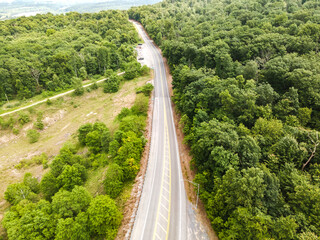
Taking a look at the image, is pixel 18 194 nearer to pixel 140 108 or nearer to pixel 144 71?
pixel 140 108

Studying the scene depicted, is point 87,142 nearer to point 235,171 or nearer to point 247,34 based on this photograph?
point 235,171

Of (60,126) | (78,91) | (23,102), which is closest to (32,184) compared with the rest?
(60,126)

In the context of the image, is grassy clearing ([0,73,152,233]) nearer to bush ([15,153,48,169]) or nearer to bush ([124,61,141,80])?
bush ([15,153,48,169])

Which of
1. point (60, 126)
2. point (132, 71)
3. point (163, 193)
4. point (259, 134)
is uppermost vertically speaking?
point (132, 71)

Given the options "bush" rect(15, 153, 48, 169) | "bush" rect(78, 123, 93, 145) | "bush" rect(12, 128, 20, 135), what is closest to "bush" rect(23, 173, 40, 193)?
"bush" rect(15, 153, 48, 169)

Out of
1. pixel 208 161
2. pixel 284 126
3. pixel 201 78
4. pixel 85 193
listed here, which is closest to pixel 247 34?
pixel 201 78

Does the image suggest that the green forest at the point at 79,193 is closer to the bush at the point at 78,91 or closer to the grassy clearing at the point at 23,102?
the bush at the point at 78,91
